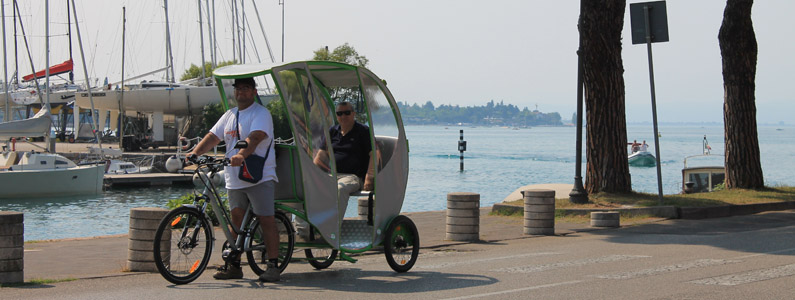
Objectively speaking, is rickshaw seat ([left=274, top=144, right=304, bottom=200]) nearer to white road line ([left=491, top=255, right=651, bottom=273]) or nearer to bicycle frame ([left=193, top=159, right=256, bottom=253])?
bicycle frame ([left=193, top=159, right=256, bottom=253])

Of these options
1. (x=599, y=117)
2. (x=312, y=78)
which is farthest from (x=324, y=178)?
(x=599, y=117)

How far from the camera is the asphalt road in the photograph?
8727 mm

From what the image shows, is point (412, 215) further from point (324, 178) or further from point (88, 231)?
point (88, 231)

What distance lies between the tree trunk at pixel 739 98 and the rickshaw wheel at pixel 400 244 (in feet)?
48.7

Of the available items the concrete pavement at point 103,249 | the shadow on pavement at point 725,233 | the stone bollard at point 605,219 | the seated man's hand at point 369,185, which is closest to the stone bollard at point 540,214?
the concrete pavement at point 103,249

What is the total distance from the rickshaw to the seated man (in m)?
0.10

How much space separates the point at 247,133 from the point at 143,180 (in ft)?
171

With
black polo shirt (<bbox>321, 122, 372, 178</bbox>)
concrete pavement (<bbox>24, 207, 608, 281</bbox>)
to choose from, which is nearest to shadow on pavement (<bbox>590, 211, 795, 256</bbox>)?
concrete pavement (<bbox>24, 207, 608, 281</bbox>)

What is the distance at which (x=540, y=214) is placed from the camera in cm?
1549

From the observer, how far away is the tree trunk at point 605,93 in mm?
20000

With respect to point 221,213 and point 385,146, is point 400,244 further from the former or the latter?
point 221,213

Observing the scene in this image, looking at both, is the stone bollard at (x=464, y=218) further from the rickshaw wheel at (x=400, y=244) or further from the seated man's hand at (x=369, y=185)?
the seated man's hand at (x=369, y=185)

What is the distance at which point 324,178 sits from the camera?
9750 mm

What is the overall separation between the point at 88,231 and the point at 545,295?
2980 centimetres
